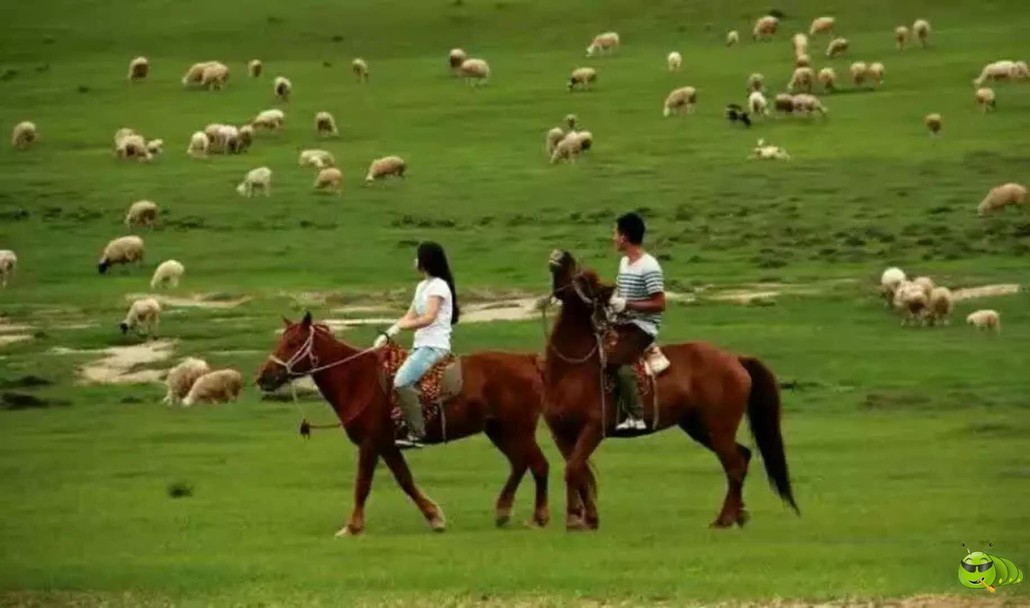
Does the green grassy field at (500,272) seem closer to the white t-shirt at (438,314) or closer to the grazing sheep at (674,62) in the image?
the grazing sheep at (674,62)

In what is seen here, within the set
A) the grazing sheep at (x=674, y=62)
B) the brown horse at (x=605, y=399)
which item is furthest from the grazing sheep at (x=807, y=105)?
the brown horse at (x=605, y=399)

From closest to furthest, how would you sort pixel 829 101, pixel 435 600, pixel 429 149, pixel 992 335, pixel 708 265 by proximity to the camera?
pixel 435 600 < pixel 992 335 < pixel 708 265 < pixel 429 149 < pixel 829 101

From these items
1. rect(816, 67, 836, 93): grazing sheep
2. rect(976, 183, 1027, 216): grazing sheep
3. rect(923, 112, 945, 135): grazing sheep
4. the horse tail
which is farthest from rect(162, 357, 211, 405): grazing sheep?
rect(816, 67, 836, 93): grazing sheep

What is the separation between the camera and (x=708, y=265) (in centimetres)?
4094

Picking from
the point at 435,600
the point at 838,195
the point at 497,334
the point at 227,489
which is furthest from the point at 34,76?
the point at 435,600

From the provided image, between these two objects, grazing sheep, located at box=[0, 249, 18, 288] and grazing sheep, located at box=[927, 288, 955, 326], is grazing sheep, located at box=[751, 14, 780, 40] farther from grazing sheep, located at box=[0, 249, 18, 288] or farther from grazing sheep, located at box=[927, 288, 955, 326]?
grazing sheep, located at box=[927, 288, 955, 326]

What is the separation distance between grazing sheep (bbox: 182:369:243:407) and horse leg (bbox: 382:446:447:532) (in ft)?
35.6

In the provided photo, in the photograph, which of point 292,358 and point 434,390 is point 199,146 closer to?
point 292,358

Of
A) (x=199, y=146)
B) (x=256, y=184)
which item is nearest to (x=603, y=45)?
(x=199, y=146)

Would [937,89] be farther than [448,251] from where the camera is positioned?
Yes

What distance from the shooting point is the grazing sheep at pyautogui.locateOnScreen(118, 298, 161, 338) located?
118ft

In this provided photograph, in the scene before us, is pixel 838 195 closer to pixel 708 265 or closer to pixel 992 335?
pixel 708 265

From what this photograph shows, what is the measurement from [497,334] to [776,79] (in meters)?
28.2

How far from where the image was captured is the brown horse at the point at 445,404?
20.2 meters
